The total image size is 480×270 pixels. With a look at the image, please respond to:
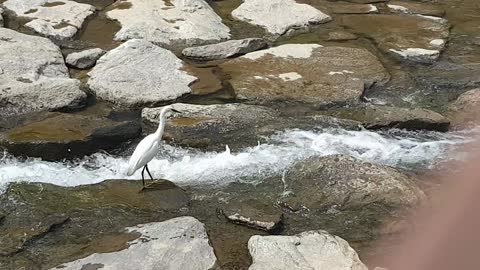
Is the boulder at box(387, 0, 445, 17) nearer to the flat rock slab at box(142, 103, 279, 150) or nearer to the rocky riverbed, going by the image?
the rocky riverbed

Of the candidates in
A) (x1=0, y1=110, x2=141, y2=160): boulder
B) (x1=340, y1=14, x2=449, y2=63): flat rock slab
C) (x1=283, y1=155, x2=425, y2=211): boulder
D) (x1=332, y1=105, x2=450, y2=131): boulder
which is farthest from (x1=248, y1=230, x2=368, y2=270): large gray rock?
(x1=340, y1=14, x2=449, y2=63): flat rock slab

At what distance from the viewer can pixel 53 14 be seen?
28.4 ft

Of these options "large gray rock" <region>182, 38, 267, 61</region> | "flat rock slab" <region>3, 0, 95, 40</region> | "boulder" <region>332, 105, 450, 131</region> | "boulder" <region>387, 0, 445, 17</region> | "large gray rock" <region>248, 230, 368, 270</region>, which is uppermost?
"large gray rock" <region>248, 230, 368, 270</region>

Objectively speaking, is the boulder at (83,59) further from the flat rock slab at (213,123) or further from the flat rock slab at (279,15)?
the flat rock slab at (279,15)

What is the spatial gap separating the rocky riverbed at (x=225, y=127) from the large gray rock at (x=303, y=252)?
1 cm

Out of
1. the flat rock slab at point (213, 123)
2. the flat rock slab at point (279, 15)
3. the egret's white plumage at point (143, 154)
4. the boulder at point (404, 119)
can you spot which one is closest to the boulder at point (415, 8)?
the flat rock slab at point (279, 15)

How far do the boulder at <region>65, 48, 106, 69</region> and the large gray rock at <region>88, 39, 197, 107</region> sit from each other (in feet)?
0.51

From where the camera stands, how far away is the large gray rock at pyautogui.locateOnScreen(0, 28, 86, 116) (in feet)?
20.7

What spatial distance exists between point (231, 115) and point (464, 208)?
157 inches

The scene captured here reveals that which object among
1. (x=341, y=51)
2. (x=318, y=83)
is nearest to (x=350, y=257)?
(x=318, y=83)

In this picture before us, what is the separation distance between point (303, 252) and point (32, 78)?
392cm

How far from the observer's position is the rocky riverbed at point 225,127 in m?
4.42

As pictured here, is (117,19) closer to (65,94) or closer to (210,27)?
(210,27)

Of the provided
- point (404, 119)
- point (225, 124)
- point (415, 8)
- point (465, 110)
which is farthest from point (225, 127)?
point (415, 8)
